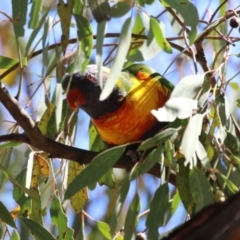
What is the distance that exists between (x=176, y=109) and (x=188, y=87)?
0.15 meters

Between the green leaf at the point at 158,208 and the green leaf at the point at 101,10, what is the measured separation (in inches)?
13.9

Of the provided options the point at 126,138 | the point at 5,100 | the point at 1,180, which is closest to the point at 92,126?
the point at 126,138

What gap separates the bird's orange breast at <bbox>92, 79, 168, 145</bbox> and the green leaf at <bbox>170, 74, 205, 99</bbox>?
345 mm

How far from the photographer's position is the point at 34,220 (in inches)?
57.8

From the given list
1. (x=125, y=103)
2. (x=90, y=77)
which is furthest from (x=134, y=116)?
(x=90, y=77)

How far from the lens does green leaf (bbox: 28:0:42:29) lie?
116 cm

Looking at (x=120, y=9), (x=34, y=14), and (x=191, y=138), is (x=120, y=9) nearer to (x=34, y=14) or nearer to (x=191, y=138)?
(x=34, y=14)

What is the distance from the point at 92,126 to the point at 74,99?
0.17 metres

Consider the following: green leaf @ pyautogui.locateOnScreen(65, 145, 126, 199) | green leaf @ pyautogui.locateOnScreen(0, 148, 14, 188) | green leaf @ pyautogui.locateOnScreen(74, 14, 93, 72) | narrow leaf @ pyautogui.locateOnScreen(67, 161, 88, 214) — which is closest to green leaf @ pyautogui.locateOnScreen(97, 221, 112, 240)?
narrow leaf @ pyautogui.locateOnScreen(67, 161, 88, 214)

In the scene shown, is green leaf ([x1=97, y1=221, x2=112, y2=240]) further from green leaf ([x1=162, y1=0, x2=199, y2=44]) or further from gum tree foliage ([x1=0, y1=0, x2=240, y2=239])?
green leaf ([x1=162, y1=0, x2=199, y2=44])

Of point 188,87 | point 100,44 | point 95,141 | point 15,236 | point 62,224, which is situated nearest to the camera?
point 100,44

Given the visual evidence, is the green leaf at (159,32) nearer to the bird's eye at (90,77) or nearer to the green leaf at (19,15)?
the green leaf at (19,15)

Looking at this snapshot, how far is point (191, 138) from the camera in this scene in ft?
3.72

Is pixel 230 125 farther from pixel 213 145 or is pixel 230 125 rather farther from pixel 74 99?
pixel 74 99
